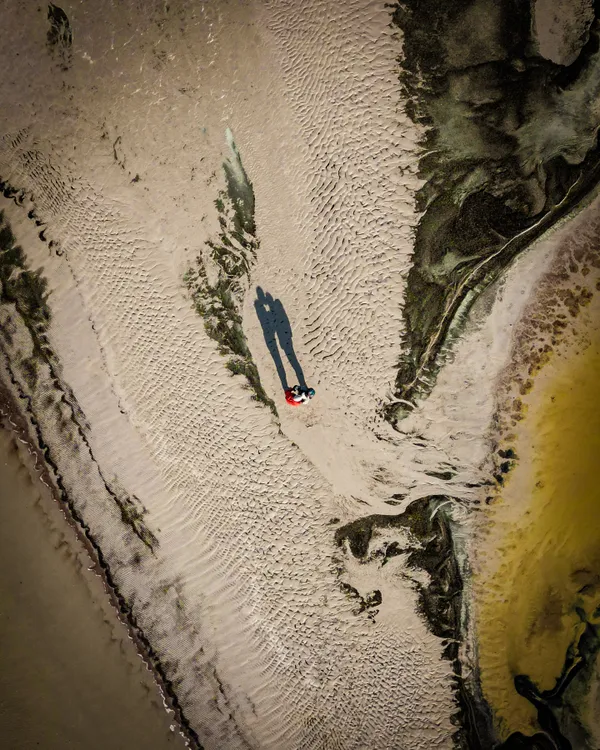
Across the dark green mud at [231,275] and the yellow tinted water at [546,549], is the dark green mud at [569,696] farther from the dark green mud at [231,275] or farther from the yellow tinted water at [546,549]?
the dark green mud at [231,275]

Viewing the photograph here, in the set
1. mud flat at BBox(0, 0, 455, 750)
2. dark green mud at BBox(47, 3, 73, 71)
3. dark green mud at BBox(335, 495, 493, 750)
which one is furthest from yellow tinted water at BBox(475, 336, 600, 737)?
dark green mud at BBox(47, 3, 73, 71)

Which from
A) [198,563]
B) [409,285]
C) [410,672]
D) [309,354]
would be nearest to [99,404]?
[198,563]

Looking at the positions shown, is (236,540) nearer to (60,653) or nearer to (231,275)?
(60,653)

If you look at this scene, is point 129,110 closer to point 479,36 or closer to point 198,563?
point 479,36

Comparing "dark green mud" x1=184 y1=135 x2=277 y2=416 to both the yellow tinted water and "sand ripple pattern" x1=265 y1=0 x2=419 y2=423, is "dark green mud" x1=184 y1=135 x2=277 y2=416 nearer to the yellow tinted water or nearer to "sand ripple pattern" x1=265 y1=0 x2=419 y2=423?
"sand ripple pattern" x1=265 y1=0 x2=419 y2=423

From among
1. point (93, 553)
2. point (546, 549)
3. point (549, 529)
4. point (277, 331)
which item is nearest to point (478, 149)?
point (277, 331)
